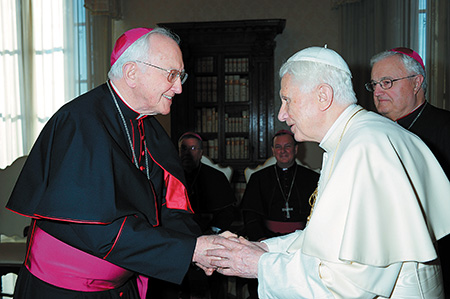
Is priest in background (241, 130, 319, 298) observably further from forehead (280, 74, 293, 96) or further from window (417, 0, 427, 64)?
forehead (280, 74, 293, 96)

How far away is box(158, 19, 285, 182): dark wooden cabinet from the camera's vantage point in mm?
7051

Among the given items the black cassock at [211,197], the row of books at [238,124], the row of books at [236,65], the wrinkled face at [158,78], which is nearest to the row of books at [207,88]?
the row of books at [236,65]

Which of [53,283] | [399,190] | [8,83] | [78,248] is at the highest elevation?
[8,83]


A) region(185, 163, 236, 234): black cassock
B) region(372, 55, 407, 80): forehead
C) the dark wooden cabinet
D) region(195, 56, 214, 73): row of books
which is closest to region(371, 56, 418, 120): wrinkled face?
region(372, 55, 407, 80): forehead

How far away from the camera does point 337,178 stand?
5.17ft

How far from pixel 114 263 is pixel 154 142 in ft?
2.31

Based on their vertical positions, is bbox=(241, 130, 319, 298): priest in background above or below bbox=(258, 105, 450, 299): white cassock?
below

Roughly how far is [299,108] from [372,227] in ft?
1.92

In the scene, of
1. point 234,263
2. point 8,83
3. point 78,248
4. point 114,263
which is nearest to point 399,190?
point 234,263

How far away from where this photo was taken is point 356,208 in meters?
1.49

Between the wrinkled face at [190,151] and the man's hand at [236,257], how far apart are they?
3.04m

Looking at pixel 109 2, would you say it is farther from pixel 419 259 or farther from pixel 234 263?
pixel 419 259

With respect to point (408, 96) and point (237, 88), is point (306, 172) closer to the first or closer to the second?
point (408, 96)

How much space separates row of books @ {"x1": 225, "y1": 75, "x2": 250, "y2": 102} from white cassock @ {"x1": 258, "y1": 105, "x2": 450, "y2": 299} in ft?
18.2
